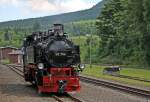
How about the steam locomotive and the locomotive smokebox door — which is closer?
the steam locomotive

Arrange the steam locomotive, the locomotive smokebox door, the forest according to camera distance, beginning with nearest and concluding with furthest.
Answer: the steam locomotive < the locomotive smokebox door < the forest

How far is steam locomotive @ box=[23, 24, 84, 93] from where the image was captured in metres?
24.1

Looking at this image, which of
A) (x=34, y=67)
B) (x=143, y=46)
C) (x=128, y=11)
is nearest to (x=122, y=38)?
(x=128, y=11)

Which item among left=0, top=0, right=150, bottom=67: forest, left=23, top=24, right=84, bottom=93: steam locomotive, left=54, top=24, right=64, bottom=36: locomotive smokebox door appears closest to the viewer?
left=23, top=24, right=84, bottom=93: steam locomotive

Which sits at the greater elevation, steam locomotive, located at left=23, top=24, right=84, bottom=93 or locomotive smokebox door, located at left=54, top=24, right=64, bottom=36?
locomotive smokebox door, located at left=54, top=24, right=64, bottom=36

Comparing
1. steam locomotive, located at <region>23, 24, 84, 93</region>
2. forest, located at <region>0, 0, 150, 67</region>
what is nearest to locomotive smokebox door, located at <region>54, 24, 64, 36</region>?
steam locomotive, located at <region>23, 24, 84, 93</region>

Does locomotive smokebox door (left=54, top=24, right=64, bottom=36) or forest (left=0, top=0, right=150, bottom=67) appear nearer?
locomotive smokebox door (left=54, top=24, right=64, bottom=36)

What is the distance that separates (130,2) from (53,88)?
53.5 m

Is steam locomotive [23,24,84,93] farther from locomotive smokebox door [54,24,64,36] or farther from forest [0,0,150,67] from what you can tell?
forest [0,0,150,67]

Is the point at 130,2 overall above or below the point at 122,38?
above

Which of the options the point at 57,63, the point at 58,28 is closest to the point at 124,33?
the point at 58,28

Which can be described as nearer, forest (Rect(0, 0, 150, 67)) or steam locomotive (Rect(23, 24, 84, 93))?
steam locomotive (Rect(23, 24, 84, 93))

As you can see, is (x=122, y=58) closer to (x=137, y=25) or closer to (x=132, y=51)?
(x=132, y=51)

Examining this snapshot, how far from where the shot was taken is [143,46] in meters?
69.9
